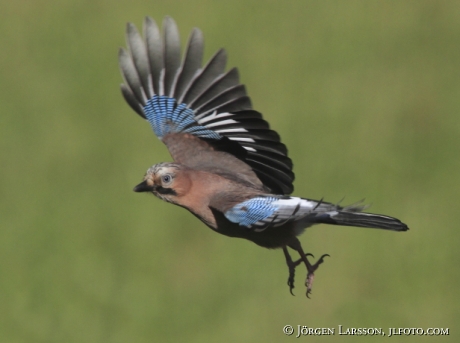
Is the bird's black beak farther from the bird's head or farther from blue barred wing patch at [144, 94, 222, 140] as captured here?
blue barred wing patch at [144, 94, 222, 140]

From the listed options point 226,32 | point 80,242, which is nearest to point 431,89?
point 226,32

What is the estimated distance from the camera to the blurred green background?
12.6m

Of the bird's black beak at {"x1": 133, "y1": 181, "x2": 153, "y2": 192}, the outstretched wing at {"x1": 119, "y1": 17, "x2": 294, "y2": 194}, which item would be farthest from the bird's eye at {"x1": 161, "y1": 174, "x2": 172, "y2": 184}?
the outstretched wing at {"x1": 119, "y1": 17, "x2": 294, "y2": 194}

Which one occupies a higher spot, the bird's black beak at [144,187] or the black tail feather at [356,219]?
the bird's black beak at [144,187]

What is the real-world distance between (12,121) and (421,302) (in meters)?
4.61

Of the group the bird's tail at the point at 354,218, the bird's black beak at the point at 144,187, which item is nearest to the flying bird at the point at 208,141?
the bird's black beak at the point at 144,187

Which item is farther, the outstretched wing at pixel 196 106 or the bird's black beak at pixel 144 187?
the outstretched wing at pixel 196 106

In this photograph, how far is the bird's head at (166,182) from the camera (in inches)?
361

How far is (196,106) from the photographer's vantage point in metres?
9.84

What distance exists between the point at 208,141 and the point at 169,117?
0.38m

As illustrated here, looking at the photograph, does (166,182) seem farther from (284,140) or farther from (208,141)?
(284,140)

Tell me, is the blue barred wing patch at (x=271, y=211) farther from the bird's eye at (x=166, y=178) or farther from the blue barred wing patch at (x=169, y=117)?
the blue barred wing patch at (x=169, y=117)

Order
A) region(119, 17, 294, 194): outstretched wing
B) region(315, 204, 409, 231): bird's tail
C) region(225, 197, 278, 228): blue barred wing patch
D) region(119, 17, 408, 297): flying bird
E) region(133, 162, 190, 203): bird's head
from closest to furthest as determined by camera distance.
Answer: region(315, 204, 409, 231): bird's tail → region(225, 197, 278, 228): blue barred wing patch → region(119, 17, 408, 297): flying bird → region(133, 162, 190, 203): bird's head → region(119, 17, 294, 194): outstretched wing

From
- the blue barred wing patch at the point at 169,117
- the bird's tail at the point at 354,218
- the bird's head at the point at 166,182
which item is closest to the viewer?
the bird's tail at the point at 354,218
